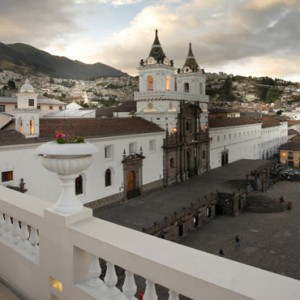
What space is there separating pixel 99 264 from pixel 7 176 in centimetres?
1710

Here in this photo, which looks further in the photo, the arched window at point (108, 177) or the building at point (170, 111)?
the building at point (170, 111)

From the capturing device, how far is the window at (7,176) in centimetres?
1883

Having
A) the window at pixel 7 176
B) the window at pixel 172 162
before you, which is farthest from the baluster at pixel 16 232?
the window at pixel 172 162

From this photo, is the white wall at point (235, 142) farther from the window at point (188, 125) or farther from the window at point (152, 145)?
the window at point (152, 145)

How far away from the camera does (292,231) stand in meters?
28.2

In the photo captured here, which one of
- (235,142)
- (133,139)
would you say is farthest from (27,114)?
(235,142)

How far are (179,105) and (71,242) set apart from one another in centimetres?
3408

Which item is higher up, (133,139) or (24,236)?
(133,139)

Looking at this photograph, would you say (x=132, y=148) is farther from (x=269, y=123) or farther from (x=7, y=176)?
(x=269, y=123)

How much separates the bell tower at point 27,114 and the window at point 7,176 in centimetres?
284

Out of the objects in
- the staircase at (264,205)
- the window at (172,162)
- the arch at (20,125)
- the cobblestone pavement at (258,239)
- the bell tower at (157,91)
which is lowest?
the cobblestone pavement at (258,239)

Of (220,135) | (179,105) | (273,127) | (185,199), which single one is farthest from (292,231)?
(273,127)

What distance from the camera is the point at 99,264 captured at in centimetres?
396

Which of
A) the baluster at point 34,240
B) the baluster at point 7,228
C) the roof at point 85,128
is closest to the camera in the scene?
the baluster at point 34,240
